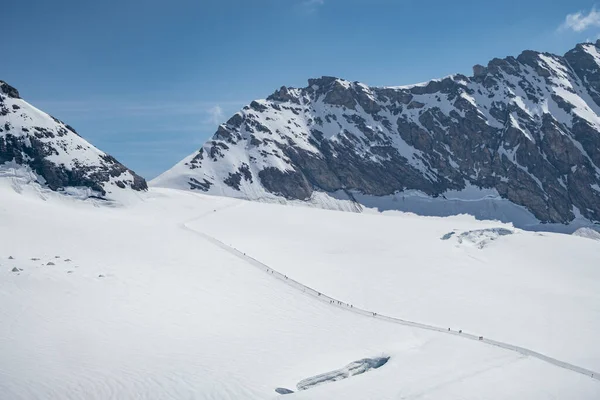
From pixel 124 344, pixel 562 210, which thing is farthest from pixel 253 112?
pixel 124 344

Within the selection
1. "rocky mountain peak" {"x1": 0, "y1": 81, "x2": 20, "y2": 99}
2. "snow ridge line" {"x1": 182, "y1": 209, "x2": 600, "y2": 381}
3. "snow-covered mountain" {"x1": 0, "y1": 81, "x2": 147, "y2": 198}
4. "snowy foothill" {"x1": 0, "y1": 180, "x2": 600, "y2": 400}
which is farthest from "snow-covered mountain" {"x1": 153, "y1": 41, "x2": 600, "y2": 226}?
Result: "snow ridge line" {"x1": 182, "y1": 209, "x2": 600, "y2": 381}

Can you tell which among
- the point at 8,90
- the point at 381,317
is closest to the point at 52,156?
the point at 8,90

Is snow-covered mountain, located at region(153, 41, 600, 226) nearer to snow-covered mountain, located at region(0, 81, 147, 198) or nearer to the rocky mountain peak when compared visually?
snow-covered mountain, located at region(0, 81, 147, 198)

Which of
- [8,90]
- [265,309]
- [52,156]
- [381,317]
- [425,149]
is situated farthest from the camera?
[425,149]

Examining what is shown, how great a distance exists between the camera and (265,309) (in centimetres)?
3950

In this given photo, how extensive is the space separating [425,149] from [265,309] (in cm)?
14969

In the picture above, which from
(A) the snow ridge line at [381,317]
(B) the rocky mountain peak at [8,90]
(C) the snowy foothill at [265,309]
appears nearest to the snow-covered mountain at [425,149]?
(B) the rocky mountain peak at [8,90]

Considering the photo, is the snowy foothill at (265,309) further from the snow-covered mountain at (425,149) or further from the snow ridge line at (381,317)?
the snow-covered mountain at (425,149)

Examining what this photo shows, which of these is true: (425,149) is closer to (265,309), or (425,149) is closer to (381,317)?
(381,317)

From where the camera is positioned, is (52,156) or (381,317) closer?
(381,317)

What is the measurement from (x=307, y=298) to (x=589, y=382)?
22214 millimetres

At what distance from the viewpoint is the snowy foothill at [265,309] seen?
25719 millimetres

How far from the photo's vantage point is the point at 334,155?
166 m

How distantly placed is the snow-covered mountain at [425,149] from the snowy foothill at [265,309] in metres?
72.2
